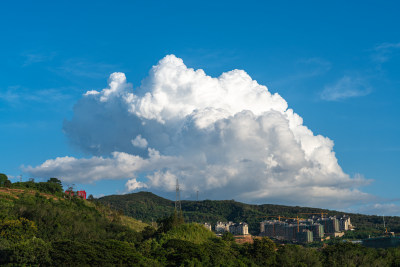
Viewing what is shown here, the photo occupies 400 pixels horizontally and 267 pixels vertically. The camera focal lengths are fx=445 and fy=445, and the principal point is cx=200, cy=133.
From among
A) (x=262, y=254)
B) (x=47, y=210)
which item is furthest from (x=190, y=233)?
(x=47, y=210)

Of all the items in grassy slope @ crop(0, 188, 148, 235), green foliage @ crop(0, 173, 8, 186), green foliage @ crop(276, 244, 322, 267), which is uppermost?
green foliage @ crop(0, 173, 8, 186)

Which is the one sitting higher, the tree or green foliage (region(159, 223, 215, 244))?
green foliage (region(159, 223, 215, 244))

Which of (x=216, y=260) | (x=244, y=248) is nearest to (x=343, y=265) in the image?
(x=244, y=248)

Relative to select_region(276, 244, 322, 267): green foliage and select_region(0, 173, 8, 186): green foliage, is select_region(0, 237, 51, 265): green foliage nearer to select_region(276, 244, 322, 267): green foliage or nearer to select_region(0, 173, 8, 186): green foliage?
select_region(276, 244, 322, 267): green foliage

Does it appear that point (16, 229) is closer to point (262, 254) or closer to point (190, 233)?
point (190, 233)

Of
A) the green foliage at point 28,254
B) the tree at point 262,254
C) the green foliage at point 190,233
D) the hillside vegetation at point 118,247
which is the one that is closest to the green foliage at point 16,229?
the hillside vegetation at point 118,247

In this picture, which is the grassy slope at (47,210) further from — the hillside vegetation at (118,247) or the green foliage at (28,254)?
the green foliage at (28,254)

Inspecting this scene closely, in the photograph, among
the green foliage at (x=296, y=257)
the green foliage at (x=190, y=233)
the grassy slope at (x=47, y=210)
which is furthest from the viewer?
the grassy slope at (x=47, y=210)

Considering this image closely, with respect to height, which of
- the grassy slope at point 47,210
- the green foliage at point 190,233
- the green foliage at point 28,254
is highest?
the grassy slope at point 47,210

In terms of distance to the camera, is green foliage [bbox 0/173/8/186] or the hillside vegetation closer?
the hillside vegetation

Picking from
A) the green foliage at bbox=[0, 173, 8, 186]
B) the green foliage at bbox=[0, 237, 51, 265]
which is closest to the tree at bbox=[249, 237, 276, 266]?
the green foliage at bbox=[0, 237, 51, 265]

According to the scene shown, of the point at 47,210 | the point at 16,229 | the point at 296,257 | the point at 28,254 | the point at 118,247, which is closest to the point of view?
the point at 28,254

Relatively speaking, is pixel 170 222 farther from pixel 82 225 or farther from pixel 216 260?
pixel 216 260

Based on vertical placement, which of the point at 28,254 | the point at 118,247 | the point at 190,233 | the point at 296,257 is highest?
the point at 190,233
